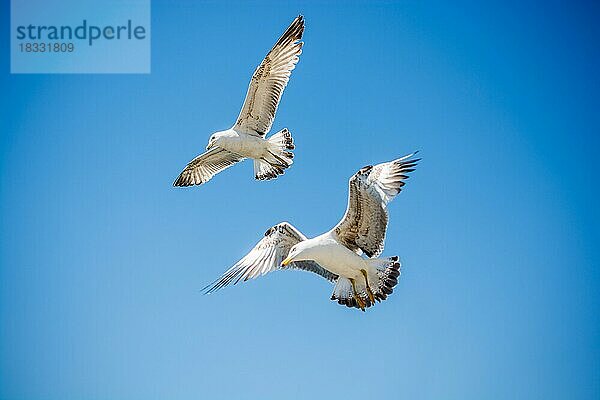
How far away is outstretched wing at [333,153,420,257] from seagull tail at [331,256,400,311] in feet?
0.40

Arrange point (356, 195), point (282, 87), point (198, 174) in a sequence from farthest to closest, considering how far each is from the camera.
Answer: point (198, 174) < point (282, 87) < point (356, 195)

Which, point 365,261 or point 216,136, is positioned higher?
point 216,136

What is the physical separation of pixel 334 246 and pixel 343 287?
21.7 inches

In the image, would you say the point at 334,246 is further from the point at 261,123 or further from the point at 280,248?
the point at 261,123

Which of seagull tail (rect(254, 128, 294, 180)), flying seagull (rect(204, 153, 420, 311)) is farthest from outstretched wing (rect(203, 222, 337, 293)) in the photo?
seagull tail (rect(254, 128, 294, 180))

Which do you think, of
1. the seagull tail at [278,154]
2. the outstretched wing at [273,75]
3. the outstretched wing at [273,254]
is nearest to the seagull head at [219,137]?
the outstretched wing at [273,75]

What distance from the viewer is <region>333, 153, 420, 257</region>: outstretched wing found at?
22.6 ft

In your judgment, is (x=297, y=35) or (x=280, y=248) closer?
(x=280, y=248)

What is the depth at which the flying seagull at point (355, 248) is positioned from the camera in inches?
275

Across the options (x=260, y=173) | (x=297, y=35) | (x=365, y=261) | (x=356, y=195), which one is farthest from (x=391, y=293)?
(x=297, y=35)

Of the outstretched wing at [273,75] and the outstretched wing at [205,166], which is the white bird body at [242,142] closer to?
the outstretched wing at [273,75]

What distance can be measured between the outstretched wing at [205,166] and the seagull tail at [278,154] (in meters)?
0.62

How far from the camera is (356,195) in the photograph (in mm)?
6898

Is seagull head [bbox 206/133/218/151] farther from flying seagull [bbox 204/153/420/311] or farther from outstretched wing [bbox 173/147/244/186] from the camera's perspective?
flying seagull [bbox 204/153/420/311]
